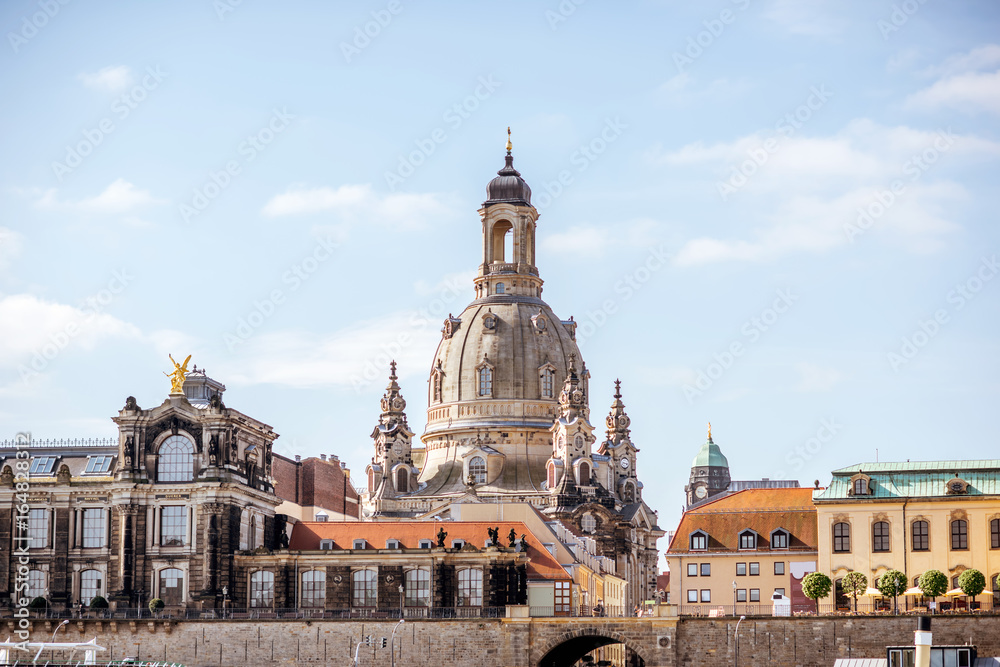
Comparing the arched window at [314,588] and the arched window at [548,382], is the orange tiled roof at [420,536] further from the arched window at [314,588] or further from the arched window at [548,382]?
the arched window at [548,382]

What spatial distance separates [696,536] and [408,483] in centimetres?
4604

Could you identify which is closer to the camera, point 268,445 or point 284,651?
point 284,651

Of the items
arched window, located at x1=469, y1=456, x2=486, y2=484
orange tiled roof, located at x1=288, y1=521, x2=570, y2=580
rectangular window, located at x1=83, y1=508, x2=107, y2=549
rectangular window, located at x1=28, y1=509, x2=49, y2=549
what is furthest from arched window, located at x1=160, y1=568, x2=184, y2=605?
arched window, located at x1=469, y1=456, x2=486, y2=484

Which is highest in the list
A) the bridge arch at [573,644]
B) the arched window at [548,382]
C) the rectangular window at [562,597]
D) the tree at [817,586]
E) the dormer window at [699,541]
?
the arched window at [548,382]

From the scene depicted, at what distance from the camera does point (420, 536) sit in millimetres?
123812

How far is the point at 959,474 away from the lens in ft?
377

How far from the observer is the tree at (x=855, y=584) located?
11231cm

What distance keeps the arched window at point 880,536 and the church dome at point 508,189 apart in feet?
216

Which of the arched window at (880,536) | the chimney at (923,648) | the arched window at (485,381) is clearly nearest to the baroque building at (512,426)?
the arched window at (485,381)

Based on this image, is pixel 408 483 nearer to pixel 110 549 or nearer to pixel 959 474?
pixel 110 549

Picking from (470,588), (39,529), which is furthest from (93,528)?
(470,588)

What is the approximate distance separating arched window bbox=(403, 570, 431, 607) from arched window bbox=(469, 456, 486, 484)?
4338cm

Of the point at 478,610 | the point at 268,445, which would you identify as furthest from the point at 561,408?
the point at 478,610

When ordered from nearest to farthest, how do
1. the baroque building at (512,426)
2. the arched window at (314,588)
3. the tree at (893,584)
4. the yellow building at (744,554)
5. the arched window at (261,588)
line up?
the tree at (893,584), the arched window at (314,588), the arched window at (261,588), the yellow building at (744,554), the baroque building at (512,426)
